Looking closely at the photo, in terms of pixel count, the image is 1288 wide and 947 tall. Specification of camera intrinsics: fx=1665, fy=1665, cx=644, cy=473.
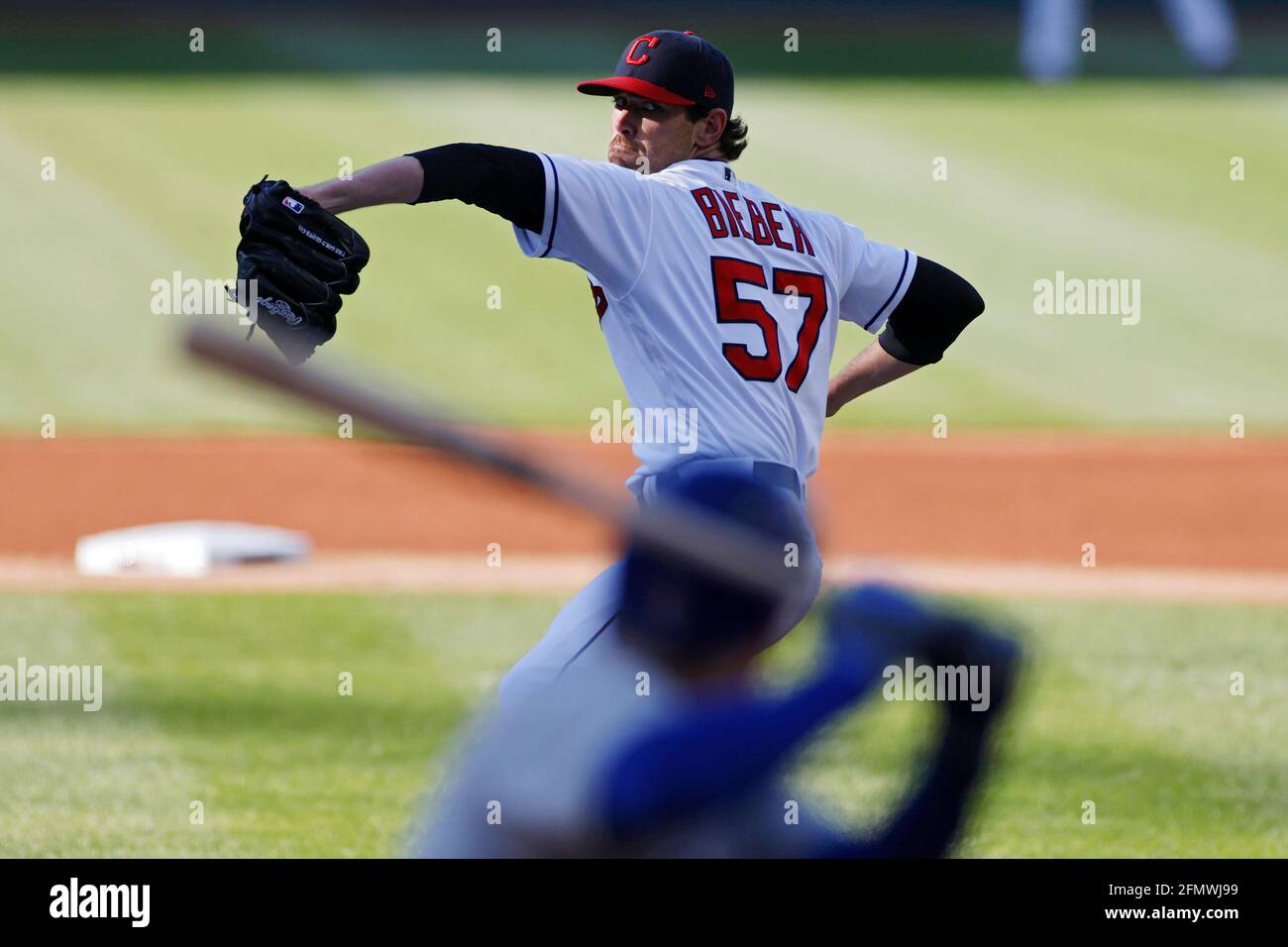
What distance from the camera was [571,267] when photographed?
670 inches

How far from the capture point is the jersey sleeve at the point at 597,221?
12.0 ft

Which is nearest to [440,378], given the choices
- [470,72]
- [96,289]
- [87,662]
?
[96,289]

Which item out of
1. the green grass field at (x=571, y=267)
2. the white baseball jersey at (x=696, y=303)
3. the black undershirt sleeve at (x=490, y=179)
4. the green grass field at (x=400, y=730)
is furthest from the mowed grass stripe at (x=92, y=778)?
the green grass field at (x=571, y=267)

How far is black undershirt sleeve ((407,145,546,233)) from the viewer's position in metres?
3.49

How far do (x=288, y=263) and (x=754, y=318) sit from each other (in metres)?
1.05

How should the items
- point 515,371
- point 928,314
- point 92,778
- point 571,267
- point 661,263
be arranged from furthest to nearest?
point 571,267, point 515,371, point 92,778, point 928,314, point 661,263

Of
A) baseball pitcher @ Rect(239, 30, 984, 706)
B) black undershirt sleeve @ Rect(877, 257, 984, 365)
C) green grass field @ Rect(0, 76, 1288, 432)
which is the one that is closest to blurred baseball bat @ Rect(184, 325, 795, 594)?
baseball pitcher @ Rect(239, 30, 984, 706)

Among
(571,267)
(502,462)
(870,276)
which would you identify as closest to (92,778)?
(870,276)

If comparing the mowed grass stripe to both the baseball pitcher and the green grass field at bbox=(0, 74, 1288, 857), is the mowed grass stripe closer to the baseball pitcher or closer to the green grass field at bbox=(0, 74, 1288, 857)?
the green grass field at bbox=(0, 74, 1288, 857)

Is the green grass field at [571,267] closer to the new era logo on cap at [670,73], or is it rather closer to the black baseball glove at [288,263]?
the new era logo on cap at [670,73]

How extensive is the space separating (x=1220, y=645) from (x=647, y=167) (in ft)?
15.6

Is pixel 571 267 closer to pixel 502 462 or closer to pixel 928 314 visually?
pixel 928 314
